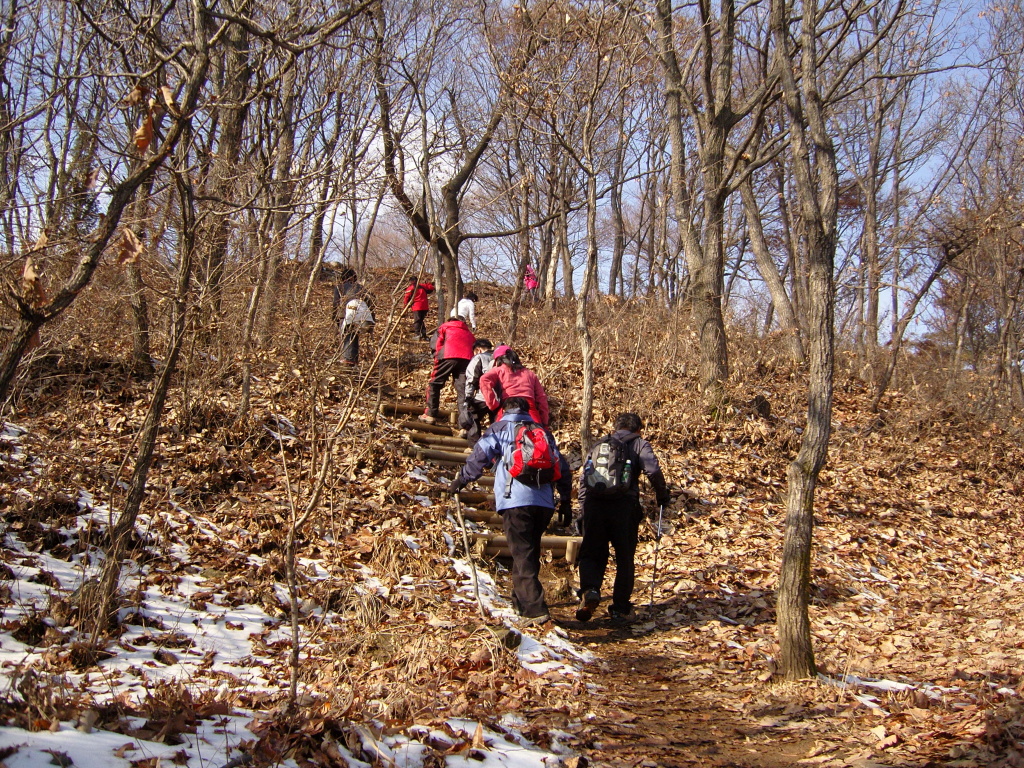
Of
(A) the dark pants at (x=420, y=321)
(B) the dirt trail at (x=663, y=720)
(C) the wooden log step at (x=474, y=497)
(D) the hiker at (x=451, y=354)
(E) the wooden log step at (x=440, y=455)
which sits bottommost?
(B) the dirt trail at (x=663, y=720)

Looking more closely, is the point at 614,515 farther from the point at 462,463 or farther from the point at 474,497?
the point at 462,463

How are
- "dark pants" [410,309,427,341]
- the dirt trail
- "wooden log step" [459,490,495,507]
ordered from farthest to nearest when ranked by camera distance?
"dark pants" [410,309,427,341]
"wooden log step" [459,490,495,507]
the dirt trail

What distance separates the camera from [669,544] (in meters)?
8.84

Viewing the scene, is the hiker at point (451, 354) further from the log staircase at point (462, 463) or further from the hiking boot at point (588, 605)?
the hiking boot at point (588, 605)

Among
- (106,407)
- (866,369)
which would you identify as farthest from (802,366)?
(106,407)

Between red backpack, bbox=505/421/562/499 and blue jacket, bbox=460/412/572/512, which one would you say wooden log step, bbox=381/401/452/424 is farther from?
red backpack, bbox=505/421/562/499

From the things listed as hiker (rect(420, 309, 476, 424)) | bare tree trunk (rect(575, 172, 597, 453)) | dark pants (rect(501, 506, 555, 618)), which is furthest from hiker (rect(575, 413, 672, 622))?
hiker (rect(420, 309, 476, 424))

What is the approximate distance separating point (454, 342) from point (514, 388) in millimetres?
2593

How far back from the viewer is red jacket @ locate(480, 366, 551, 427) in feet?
26.6

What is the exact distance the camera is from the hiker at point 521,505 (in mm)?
5977

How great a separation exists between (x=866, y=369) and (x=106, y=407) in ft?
51.7

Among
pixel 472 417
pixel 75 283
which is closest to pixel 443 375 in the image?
pixel 472 417

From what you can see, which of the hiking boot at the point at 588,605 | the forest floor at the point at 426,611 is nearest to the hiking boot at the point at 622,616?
the forest floor at the point at 426,611

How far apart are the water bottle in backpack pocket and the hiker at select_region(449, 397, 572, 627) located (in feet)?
1.38
